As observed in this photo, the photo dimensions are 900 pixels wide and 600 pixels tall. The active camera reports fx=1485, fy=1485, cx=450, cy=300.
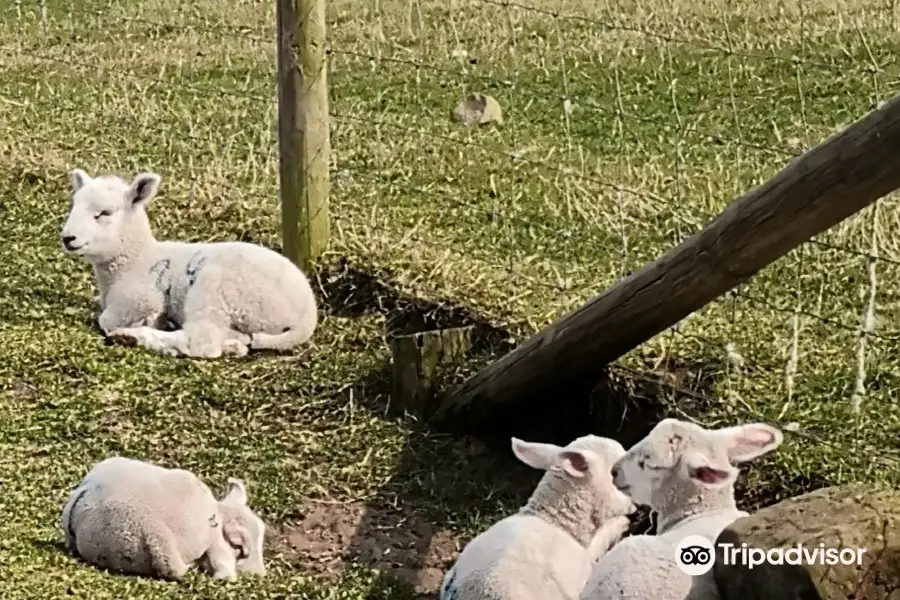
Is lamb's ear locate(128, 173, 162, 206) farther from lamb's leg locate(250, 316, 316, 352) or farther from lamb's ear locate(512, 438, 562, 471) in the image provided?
lamb's ear locate(512, 438, 562, 471)

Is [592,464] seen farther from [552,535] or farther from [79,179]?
[79,179]

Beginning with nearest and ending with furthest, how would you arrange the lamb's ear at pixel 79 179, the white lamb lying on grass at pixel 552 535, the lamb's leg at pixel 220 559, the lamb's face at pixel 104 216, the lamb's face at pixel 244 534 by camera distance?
the white lamb lying on grass at pixel 552 535 → the lamb's leg at pixel 220 559 → the lamb's face at pixel 244 534 → the lamb's face at pixel 104 216 → the lamb's ear at pixel 79 179

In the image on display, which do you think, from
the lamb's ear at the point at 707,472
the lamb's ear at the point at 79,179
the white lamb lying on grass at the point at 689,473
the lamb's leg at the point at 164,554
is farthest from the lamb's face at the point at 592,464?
the lamb's ear at the point at 79,179

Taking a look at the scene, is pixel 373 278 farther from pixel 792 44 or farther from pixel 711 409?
pixel 792 44

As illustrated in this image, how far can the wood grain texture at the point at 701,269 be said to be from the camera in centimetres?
375

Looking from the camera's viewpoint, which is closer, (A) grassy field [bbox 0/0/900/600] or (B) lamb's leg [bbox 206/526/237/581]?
(B) lamb's leg [bbox 206/526/237/581]

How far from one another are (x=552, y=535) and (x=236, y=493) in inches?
42.1

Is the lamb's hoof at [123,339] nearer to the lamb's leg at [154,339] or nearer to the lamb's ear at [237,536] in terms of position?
the lamb's leg at [154,339]

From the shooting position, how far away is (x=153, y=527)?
13.8 feet

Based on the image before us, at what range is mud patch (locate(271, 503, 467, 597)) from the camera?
4.69 metres

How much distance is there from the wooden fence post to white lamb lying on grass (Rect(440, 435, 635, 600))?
251 centimetres

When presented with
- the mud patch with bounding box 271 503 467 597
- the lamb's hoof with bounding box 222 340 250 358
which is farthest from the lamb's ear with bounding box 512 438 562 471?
the lamb's hoof with bounding box 222 340 250 358

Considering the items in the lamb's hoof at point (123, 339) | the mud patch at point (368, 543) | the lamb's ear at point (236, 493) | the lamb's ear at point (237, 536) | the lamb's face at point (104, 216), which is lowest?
the mud patch at point (368, 543)

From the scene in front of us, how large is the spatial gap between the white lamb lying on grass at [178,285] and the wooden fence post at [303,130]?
0.53m
